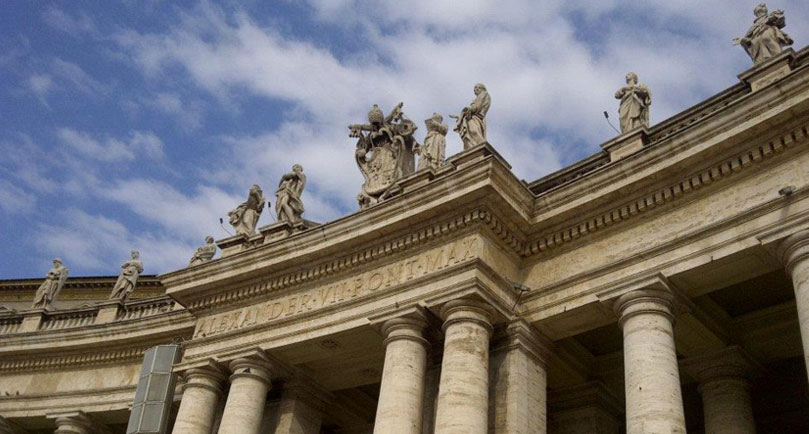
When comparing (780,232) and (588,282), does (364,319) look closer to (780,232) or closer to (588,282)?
(588,282)

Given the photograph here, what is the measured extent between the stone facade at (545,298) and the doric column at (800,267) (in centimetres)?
3

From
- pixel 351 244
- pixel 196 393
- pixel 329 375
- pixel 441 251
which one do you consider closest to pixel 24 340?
pixel 196 393

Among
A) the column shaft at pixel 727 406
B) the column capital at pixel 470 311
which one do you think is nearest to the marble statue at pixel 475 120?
the column capital at pixel 470 311

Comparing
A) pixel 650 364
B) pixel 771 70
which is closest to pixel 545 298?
pixel 650 364

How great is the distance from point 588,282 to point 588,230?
4.01ft

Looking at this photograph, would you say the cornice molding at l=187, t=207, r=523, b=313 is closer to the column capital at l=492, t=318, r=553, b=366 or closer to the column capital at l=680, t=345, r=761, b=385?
the column capital at l=492, t=318, r=553, b=366

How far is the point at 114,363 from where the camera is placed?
27547mm

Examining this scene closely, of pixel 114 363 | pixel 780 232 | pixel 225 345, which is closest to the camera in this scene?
pixel 780 232

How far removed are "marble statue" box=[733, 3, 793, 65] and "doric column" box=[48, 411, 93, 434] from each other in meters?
20.6

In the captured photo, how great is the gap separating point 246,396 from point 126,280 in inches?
435

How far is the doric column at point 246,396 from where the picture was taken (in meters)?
21.5

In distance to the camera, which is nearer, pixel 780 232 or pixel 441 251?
pixel 780 232

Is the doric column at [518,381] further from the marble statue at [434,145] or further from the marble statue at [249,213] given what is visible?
the marble statue at [249,213]

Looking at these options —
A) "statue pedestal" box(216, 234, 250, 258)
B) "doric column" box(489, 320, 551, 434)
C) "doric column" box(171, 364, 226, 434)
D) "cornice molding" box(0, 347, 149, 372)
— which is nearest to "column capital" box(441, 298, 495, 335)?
"doric column" box(489, 320, 551, 434)
